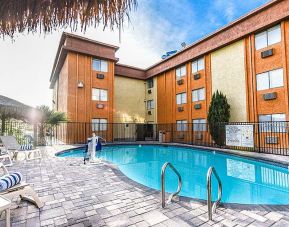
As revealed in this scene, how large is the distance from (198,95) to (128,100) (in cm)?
816

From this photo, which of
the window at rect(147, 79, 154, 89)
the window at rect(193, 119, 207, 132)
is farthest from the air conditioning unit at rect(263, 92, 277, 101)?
the window at rect(147, 79, 154, 89)

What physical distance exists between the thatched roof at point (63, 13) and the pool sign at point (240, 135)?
11661mm

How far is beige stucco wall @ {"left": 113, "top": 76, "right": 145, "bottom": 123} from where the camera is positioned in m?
20.4

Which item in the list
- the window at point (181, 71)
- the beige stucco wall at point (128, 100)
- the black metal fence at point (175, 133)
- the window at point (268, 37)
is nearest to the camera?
the black metal fence at point (175, 133)

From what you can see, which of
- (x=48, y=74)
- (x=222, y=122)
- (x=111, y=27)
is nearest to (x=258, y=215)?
(x=111, y=27)

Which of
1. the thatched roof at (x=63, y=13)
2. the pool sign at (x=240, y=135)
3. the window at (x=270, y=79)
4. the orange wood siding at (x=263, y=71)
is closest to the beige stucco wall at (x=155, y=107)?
the pool sign at (x=240, y=135)

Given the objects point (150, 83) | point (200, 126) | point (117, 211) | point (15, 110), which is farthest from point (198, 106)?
point (117, 211)

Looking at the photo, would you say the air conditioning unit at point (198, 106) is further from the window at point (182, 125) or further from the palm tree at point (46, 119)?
the palm tree at point (46, 119)

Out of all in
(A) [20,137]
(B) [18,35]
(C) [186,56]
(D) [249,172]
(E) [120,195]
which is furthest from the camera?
(C) [186,56]

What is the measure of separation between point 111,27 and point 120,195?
137 inches

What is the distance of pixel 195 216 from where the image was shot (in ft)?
9.93

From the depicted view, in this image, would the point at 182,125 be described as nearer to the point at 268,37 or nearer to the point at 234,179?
the point at 268,37

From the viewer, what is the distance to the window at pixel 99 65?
17.8 m

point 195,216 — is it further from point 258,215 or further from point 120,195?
point 120,195
